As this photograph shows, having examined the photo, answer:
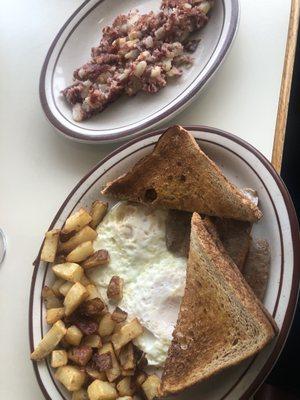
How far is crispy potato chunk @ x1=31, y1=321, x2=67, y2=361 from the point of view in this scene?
1.48 meters

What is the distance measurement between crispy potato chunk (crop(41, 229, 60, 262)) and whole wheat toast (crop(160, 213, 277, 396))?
404 millimetres

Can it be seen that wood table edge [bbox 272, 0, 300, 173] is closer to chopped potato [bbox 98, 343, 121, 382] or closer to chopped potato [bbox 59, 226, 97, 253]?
chopped potato [bbox 59, 226, 97, 253]

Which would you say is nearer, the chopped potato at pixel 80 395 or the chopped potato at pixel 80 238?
the chopped potato at pixel 80 395

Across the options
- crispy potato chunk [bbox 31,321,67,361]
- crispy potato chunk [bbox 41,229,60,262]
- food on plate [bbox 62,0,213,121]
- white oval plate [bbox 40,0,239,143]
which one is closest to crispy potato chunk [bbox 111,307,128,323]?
crispy potato chunk [bbox 31,321,67,361]

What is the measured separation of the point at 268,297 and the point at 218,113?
23.1 inches

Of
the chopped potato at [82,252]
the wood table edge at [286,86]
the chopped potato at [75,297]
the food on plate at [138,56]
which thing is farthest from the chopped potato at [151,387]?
the food on plate at [138,56]

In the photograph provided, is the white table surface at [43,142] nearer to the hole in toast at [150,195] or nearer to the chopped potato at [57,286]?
the chopped potato at [57,286]

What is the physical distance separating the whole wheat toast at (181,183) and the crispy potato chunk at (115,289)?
0.22 m

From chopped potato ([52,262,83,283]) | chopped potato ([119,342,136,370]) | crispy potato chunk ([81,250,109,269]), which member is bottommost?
chopped potato ([119,342,136,370])

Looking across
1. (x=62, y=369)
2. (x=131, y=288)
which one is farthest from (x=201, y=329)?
(x=62, y=369)

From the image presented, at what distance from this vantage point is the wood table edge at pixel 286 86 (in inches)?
58.7

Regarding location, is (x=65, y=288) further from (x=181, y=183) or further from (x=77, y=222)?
(x=181, y=183)

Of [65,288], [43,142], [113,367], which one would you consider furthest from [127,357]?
[43,142]

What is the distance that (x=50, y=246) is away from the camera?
1.57 m
